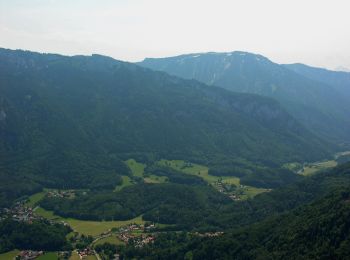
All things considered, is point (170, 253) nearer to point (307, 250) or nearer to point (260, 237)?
point (260, 237)

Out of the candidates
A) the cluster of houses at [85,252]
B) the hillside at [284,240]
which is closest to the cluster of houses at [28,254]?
the cluster of houses at [85,252]

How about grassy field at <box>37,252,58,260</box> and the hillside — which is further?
grassy field at <box>37,252,58,260</box>

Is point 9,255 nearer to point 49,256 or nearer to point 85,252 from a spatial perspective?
point 49,256

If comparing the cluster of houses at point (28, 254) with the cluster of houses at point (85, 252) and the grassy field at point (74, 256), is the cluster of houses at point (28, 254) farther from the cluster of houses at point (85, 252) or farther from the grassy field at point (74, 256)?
the cluster of houses at point (85, 252)

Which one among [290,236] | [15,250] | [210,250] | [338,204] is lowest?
[15,250]

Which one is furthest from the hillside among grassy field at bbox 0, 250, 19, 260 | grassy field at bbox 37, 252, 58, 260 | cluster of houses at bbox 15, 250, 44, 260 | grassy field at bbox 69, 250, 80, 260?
grassy field at bbox 0, 250, 19, 260

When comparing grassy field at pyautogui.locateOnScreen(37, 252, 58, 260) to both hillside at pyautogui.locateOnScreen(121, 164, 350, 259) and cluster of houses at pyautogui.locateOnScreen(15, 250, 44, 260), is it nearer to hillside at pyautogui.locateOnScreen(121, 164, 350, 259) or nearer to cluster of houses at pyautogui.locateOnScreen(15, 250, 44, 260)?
cluster of houses at pyautogui.locateOnScreen(15, 250, 44, 260)

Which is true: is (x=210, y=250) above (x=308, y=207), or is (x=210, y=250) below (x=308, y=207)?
below

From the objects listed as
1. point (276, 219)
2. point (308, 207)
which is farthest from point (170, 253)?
point (308, 207)
